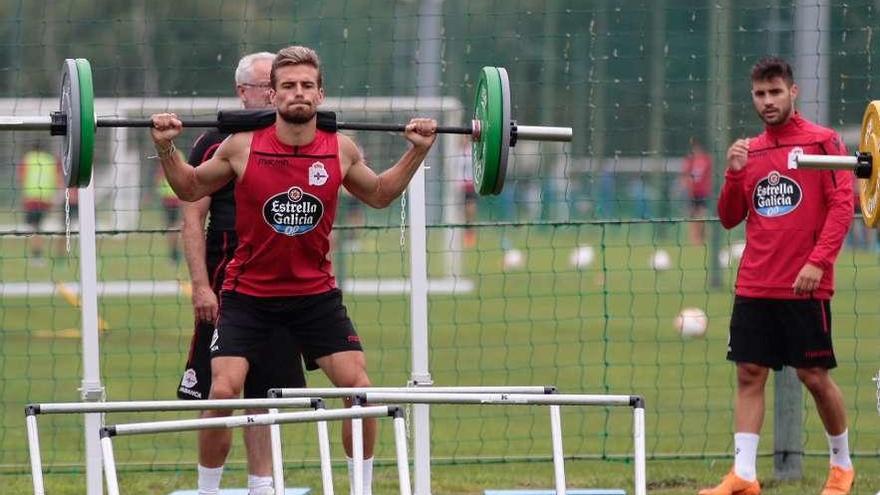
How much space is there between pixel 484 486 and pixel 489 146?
239cm

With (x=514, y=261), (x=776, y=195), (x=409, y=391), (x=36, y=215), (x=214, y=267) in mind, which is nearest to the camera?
(x=409, y=391)

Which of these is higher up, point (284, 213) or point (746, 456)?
point (284, 213)

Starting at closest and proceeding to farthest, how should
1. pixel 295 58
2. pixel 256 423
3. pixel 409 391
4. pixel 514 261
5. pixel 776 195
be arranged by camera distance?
pixel 256 423 → pixel 409 391 → pixel 295 58 → pixel 776 195 → pixel 514 261

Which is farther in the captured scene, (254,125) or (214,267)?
(214,267)

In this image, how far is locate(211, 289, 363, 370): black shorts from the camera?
5914mm

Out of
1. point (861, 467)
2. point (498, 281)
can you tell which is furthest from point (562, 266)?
point (861, 467)

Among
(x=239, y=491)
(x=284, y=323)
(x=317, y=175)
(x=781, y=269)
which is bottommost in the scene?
(x=239, y=491)

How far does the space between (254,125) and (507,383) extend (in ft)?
15.7

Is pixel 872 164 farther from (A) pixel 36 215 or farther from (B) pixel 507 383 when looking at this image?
(A) pixel 36 215

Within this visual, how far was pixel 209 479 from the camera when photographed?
247 inches

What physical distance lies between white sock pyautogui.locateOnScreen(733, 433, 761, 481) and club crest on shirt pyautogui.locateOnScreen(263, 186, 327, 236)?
223cm

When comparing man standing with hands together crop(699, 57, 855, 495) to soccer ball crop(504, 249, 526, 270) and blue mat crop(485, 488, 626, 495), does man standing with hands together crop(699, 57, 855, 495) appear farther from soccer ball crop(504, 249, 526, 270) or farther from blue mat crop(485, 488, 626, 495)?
soccer ball crop(504, 249, 526, 270)

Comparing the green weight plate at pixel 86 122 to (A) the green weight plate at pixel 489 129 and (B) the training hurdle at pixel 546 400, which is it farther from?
(A) the green weight plate at pixel 489 129

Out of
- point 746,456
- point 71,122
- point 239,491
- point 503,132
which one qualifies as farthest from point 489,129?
point 239,491
